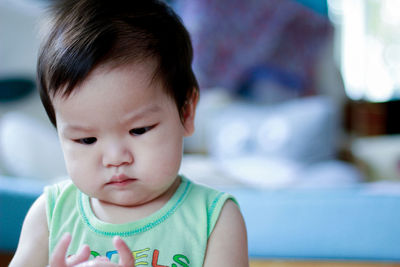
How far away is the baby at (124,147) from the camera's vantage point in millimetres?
564

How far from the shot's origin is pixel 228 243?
0.63m

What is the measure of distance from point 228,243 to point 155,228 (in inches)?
4.1

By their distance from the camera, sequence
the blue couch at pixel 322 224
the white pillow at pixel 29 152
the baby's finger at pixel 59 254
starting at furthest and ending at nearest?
1. the white pillow at pixel 29 152
2. the blue couch at pixel 322 224
3. the baby's finger at pixel 59 254

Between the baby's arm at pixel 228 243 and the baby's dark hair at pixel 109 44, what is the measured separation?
0.17 m

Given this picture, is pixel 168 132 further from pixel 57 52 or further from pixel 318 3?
pixel 318 3

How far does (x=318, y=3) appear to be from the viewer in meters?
2.78

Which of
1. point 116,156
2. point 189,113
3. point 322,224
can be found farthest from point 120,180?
point 322,224

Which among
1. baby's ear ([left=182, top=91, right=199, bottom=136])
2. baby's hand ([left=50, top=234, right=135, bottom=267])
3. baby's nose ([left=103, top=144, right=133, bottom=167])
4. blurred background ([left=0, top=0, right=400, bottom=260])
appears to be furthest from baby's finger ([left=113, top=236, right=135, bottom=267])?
blurred background ([left=0, top=0, right=400, bottom=260])

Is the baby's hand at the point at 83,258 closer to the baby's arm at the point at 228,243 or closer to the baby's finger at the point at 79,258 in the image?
the baby's finger at the point at 79,258

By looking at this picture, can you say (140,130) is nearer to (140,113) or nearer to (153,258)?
(140,113)

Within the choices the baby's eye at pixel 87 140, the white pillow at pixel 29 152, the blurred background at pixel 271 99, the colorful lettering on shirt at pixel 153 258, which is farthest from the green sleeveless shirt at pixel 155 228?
the white pillow at pixel 29 152

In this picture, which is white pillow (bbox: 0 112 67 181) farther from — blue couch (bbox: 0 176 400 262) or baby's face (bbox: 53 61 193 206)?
baby's face (bbox: 53 61 193 206)

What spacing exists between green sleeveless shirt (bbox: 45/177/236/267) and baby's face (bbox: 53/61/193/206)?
0.13 ft

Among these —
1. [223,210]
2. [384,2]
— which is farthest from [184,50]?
[384,2]
